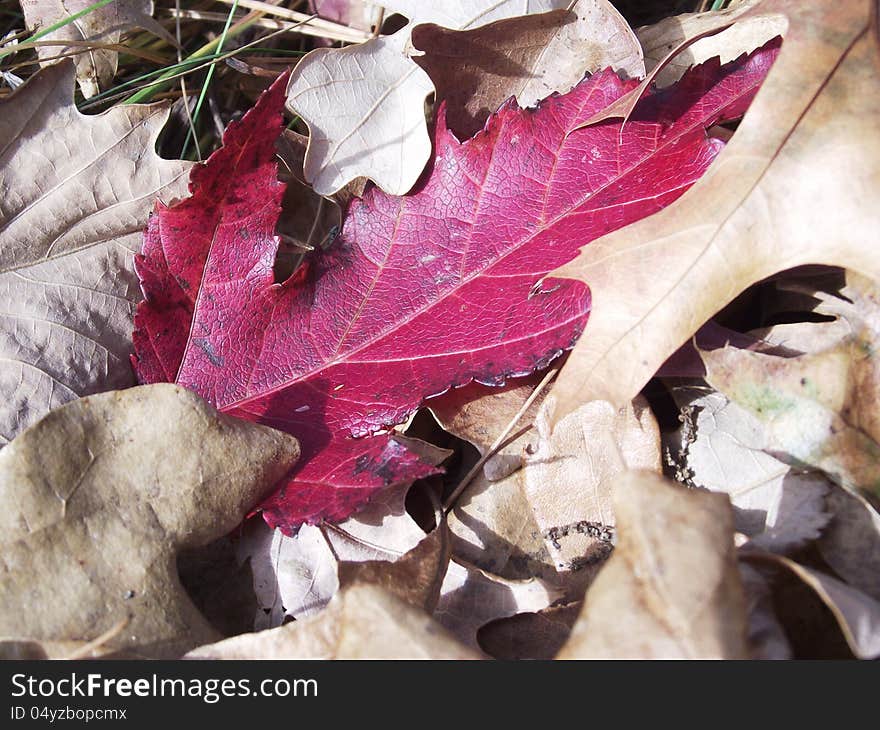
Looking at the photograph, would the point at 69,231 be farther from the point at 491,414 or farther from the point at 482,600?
the point at 482,600

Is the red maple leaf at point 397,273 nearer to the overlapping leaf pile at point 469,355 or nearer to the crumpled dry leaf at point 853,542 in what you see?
the overlapping leaf pile at point 469,355

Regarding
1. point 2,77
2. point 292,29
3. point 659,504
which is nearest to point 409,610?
point 659,504

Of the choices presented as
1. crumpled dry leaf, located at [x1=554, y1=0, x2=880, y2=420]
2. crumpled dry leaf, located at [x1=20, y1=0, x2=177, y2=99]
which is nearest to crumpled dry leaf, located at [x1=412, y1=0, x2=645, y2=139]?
crumpled dry leaf, located at [x1=554, y1=0, x2=880, y2=420]

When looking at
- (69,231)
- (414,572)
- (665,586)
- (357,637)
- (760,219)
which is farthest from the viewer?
(69,231)

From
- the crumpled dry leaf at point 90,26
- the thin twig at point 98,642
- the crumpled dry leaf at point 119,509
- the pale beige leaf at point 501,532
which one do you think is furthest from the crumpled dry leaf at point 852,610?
the crumpled dry leaf at point 90,26

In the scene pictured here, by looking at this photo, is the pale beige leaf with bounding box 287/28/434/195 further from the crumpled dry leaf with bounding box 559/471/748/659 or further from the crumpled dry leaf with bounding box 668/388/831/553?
the crumpled dry leaf with bounding box 559/471/748/659

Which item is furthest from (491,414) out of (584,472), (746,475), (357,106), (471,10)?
(471,10)
